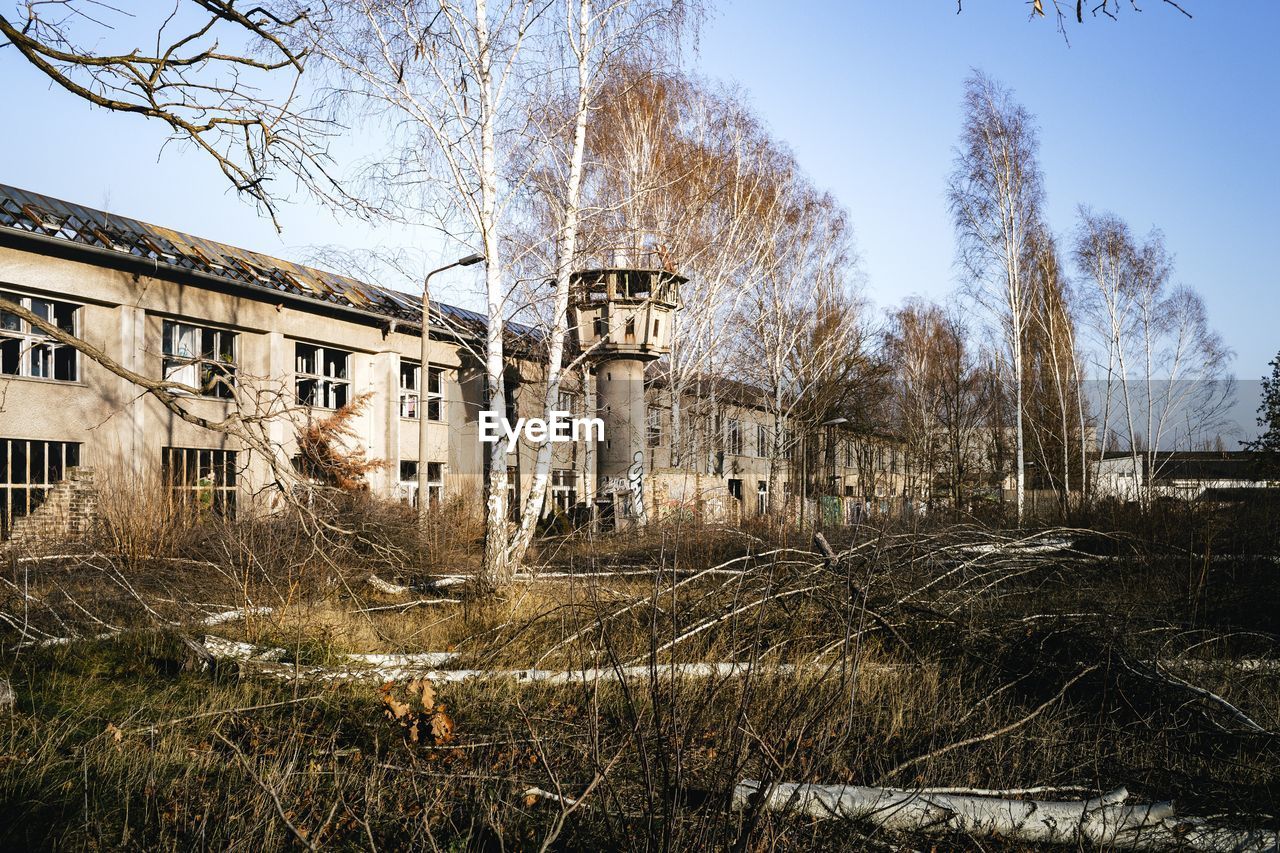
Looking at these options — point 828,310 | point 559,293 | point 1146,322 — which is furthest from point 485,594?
point 1146,322

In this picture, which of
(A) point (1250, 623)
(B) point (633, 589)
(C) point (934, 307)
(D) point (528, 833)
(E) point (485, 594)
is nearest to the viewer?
(D) point (528, 833)

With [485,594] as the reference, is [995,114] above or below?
above

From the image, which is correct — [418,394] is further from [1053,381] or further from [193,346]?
[1053,381]

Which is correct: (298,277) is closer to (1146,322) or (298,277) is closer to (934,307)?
(1146,322)

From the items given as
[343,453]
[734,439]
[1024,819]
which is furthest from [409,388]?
[1024,819]

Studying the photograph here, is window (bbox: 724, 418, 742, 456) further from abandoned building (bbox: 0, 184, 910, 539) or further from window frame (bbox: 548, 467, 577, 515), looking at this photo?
window frame (bbox: 548, 467, 577, 515)

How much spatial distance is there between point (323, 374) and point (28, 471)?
827 centimetres

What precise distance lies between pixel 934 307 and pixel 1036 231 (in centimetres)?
2139

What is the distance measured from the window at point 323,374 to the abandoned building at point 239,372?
0.06 m

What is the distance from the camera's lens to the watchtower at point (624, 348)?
2225 cm

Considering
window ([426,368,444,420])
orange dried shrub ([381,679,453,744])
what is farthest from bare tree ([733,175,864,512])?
orange dried shrub ([381,679,453,744])

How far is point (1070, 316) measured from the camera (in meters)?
36.5

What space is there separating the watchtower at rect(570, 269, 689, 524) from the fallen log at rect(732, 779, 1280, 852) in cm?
1644

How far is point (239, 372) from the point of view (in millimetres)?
21469
